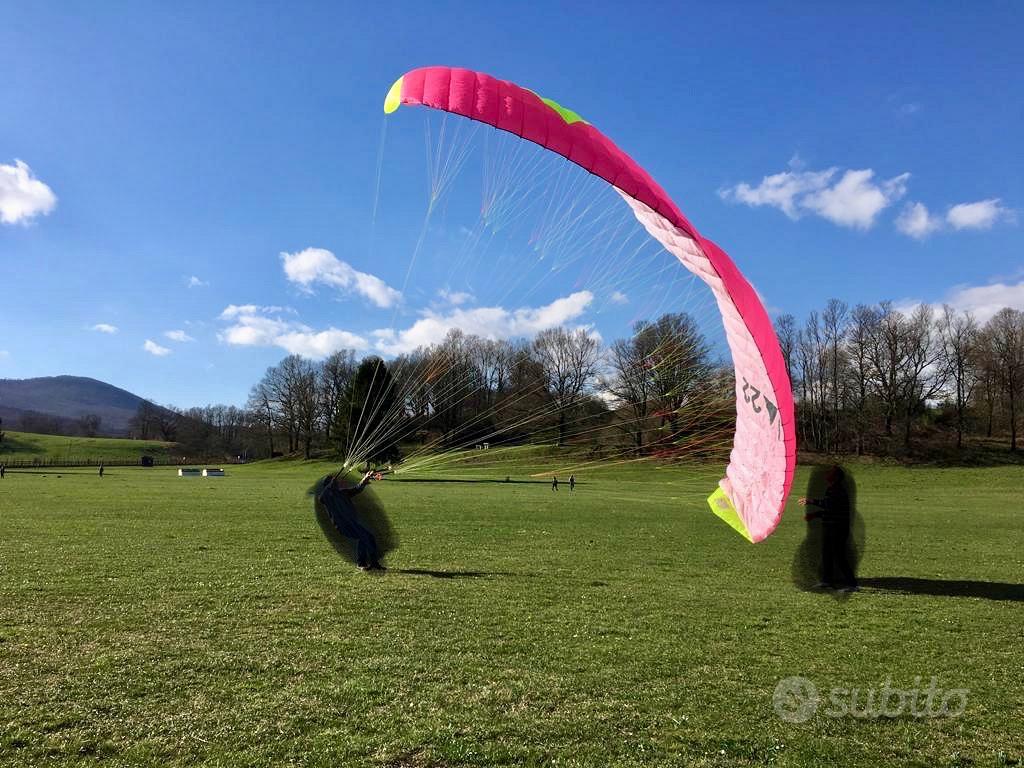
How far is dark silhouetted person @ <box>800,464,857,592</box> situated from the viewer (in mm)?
9164

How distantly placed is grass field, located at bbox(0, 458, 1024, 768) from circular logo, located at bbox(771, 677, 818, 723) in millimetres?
95

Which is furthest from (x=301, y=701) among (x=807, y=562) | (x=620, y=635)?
(x=807, y=562)

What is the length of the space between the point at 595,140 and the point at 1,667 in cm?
691

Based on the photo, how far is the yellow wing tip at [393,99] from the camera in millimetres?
6469

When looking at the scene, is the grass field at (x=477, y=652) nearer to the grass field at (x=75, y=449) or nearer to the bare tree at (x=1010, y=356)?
the bare tree at (x=1010, y=356)

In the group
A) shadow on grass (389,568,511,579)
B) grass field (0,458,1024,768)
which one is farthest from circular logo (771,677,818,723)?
shadow on grass (389,568,511,579)

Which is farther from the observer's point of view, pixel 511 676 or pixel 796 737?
A: pixel 511 676

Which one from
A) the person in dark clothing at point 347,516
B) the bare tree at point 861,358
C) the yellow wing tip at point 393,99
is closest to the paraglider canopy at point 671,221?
the yellow wing tip at point 393,99

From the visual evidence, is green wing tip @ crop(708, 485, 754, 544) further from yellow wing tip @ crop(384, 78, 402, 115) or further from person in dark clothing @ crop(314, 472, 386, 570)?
yellow wing tip @ crop(384, 78, 402, 115)

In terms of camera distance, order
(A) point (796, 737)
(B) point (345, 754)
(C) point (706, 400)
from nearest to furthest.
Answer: (B) point (345, 754), (A) point (796, 737), (C) point (706, 400)

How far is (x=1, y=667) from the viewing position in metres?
4.86

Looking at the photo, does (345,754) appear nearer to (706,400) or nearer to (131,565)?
(131,565)

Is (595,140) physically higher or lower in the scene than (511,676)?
higher

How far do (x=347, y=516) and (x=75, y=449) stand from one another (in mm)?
90932
